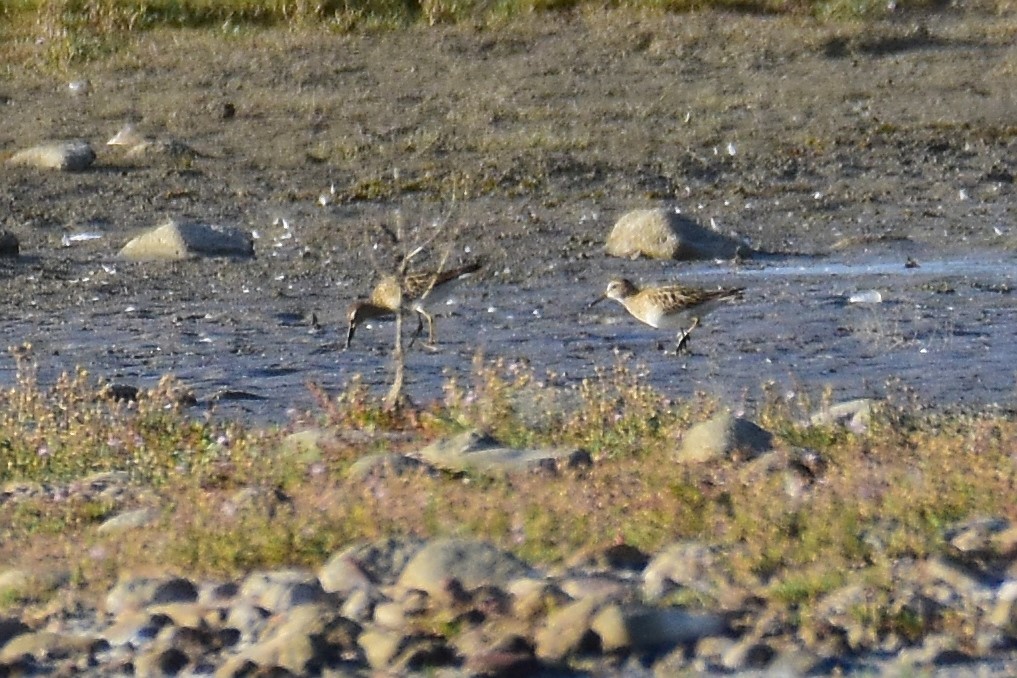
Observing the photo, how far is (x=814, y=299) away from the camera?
12898mm

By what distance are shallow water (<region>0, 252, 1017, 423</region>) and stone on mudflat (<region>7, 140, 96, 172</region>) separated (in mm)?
4515

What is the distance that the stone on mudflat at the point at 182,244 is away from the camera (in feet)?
47.1

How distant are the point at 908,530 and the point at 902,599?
84cm

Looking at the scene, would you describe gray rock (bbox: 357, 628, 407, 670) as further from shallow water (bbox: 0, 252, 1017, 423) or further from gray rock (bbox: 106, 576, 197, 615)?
shallow water (bbox: 0, 252, 1017, 423)

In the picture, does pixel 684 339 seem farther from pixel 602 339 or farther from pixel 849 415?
pixel 849 415

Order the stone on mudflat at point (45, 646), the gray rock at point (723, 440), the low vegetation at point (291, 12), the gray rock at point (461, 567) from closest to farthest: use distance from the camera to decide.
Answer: the stone on mudflat at point (45, 646)
the gray rock at point (461, 567)
the gray rock at point (723, 440)
the low vegetation at point (291, 12)

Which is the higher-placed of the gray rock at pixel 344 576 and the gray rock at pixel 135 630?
the gray rock at pixel 135 630

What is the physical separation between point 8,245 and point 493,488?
303 inches

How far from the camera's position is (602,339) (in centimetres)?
1195

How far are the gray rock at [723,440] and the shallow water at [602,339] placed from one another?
1.57 metres

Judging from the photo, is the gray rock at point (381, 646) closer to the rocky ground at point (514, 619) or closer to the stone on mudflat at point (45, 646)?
the rocky ground at point (514, 619)

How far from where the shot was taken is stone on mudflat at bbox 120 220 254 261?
14.4 m

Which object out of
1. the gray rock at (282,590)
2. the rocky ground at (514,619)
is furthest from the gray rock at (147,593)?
the gray rock at (282,590)

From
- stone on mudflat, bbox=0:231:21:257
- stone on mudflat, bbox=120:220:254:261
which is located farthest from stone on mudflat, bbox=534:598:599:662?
stone on mudflat, bbox=0:231:21:257
